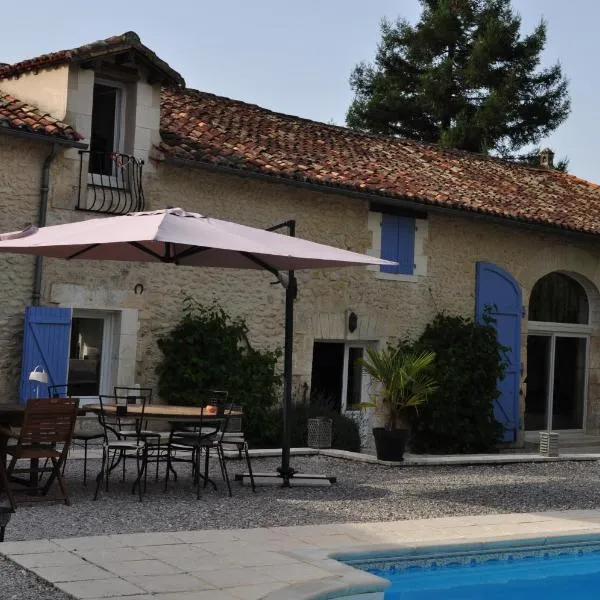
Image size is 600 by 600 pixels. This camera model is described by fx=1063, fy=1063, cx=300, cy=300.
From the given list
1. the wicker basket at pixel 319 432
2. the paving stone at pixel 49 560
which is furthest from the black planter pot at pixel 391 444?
the paving stone at pixel 49 560

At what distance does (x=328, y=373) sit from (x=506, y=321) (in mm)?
3505

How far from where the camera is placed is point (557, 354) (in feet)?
61.1

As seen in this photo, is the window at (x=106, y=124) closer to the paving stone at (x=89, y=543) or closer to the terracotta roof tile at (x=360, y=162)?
the terracotta roof tile at (x=360, y=162)

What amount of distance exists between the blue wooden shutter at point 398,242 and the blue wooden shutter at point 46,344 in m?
5.15

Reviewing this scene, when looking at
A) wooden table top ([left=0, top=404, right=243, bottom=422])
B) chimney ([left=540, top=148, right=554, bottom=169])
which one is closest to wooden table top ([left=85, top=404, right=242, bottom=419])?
wooden table top ([left=0, top=404, right=243, bottom=422])

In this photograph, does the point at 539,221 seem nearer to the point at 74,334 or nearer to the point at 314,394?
the point at 314,394

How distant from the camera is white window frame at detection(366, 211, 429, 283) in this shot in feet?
50.6

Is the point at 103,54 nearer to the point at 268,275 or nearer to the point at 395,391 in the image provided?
the point at 268,275

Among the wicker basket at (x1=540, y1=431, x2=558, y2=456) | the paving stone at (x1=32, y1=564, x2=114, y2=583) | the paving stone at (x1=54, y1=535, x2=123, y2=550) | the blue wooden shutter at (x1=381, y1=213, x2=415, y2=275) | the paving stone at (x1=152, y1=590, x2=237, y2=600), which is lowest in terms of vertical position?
the paving stone at (x1=152, y1=590, x2=237, y2=600)

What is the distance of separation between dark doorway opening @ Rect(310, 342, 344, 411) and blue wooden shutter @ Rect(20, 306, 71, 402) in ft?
13.0

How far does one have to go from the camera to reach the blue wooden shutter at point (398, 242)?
15.6 metres

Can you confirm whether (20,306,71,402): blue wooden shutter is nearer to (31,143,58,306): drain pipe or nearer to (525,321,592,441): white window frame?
(31,143,58,306): drain pipe

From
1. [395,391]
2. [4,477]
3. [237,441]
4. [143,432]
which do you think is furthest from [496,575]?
[395,391]

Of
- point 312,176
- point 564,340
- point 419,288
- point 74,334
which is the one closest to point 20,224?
point 74,334
